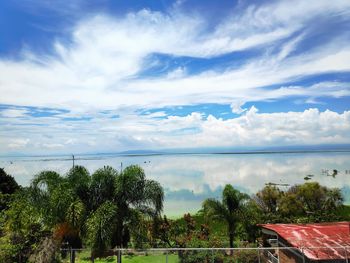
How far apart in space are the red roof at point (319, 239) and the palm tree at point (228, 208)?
18.5ft

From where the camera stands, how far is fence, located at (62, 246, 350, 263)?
1447 centimetres

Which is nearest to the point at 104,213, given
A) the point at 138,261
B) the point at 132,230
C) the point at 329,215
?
the point at 132,230

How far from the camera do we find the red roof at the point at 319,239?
47.7 ft

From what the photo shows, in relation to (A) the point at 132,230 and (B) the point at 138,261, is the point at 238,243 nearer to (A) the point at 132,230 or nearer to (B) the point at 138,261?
(B) the point at 138,261

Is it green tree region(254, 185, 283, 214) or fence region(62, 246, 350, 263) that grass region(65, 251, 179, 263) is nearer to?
fence region(62, 246, 350, 263)

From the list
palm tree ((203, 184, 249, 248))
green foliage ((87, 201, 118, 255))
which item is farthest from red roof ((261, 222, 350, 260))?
green foliage ((87, 201, 118, 255))

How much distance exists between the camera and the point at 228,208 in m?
24.8

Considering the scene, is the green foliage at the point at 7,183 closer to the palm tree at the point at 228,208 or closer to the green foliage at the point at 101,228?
the palm tree at the point at 228,208

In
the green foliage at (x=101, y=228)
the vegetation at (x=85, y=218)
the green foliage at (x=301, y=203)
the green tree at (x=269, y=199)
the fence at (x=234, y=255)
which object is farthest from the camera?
the green tree at (x=269, y=199)

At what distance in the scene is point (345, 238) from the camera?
658 inches

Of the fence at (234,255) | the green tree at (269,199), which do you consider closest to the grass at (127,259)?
the fence at (234,255)

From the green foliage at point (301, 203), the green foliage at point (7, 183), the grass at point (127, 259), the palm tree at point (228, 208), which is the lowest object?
the grass at point (127, 259)

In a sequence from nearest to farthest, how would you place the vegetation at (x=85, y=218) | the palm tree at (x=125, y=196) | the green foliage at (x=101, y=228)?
the green foliage at (x=101, y=228), the vegetation at (x=85, y=218), the palm tree at (x=125, y=196)

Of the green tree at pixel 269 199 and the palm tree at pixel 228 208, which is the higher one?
the palm tree at pixel 228 208
